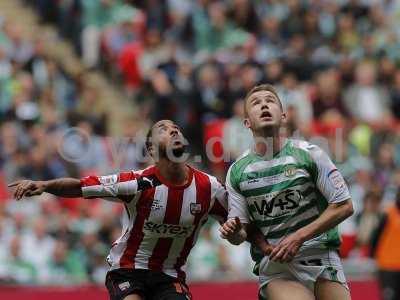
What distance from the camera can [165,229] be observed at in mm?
8445

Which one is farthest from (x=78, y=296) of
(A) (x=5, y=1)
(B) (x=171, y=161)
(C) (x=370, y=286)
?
(A) (x=5, y=1)

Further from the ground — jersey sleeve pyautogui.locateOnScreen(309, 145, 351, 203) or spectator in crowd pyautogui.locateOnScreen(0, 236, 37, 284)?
spectator in crowd pyautogui.locateOnScreen(0, 236, 37, 284)

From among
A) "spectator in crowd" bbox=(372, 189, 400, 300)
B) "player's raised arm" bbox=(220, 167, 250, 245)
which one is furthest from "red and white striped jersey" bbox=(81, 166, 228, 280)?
"spectator in crowd" bbox=(372, 189, 400, 300)

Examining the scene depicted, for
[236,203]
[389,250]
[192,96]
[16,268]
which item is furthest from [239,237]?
[192,96]

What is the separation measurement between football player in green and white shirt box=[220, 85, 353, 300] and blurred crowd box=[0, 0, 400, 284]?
5.15 meters

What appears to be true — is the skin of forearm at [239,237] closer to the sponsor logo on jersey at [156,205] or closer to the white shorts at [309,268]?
the white shorts at [309,268]

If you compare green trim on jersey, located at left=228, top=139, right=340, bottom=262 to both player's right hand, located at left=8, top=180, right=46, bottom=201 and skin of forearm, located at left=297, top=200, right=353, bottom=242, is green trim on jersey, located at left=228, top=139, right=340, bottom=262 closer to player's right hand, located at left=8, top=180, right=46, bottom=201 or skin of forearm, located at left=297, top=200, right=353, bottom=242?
skin of forearm, located at left=297, top=200, right=353, bottom=242

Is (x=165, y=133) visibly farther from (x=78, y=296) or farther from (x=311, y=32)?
(x=311, y=32)

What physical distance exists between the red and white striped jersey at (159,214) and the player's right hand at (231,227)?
0.58 m

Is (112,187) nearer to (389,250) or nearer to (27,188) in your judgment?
(27,188)

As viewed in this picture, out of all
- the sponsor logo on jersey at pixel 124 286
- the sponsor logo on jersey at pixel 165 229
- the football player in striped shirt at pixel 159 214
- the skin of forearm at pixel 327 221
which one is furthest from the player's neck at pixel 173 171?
the skin of forearm at pixel 327 221

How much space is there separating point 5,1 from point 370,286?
23.5 ft

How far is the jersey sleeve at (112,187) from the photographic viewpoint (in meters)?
8.26

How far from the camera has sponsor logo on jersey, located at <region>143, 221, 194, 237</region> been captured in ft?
27.7
